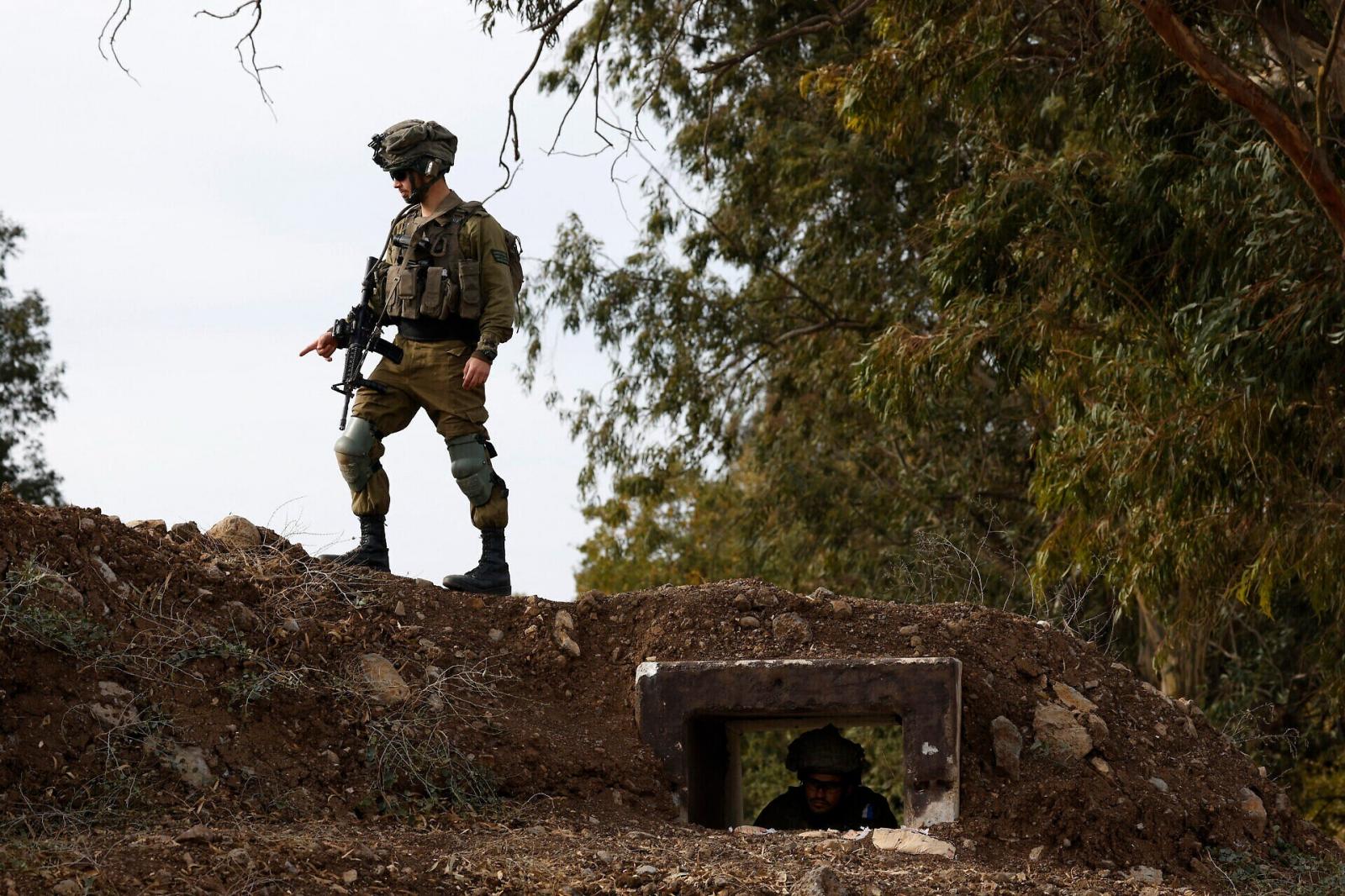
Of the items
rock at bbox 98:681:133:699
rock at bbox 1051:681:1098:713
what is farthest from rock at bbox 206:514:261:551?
rock at bbox 1051:681:1098:713

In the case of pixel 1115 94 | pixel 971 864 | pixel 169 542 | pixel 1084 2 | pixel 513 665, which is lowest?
pixel 971 864

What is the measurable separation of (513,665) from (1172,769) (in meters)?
2.52

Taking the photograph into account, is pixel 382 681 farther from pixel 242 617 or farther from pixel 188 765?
pixel 188 765

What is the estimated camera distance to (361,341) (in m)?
6.43

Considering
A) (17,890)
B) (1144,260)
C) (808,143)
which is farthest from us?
(808,143)

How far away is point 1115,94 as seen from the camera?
9711 mm

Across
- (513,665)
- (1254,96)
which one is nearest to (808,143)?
(1254,96)

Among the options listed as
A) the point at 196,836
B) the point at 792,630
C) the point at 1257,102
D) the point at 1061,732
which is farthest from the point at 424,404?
the point at 1257,102

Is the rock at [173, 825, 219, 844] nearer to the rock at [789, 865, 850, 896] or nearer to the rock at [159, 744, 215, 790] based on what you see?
the rock at [159, 744, 215, 790]

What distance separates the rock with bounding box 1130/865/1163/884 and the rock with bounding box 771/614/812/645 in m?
1.42

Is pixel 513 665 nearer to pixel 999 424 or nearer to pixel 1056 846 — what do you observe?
pixel 1056 846

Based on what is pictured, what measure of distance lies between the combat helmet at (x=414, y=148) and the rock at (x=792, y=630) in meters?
2.31

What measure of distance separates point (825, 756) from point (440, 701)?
2.11m

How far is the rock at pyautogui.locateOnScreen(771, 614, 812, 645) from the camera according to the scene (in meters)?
5.95
